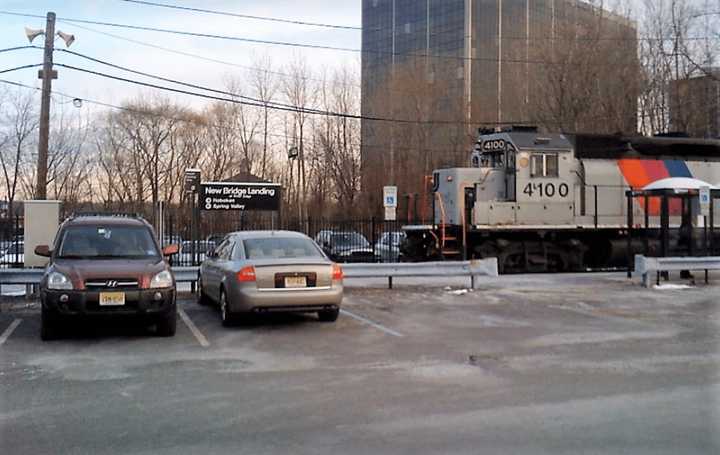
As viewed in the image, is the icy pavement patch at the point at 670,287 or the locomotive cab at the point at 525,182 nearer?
the icy pavement patch at the point at 670,287

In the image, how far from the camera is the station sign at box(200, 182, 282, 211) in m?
20.1

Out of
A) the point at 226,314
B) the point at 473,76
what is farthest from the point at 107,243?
the point at 473,76

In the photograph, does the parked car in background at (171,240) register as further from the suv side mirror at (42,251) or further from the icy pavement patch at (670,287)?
the icy pavement patch at (670,287)

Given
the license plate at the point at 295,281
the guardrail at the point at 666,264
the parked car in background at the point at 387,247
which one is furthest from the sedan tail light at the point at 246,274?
the parked car in background at the point at 387,247

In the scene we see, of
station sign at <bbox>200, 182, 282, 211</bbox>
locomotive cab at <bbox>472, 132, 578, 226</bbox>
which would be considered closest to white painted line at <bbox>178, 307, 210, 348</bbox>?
station sign at <bbox>200, 182, 282, 211</bbox>

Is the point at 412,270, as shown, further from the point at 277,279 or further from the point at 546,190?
the point at 546,190

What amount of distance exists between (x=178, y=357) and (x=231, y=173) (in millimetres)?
36826

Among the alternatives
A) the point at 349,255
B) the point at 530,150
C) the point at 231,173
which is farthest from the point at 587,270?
the point at 231,173

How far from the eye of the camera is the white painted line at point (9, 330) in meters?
10.5

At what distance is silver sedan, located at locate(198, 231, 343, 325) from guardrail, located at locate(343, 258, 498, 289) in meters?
3.95

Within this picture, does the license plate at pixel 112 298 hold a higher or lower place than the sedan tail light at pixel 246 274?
lower

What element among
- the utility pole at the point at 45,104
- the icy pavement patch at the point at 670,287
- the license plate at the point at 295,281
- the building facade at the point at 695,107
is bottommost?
the icy pavement patch at the point at 670,287

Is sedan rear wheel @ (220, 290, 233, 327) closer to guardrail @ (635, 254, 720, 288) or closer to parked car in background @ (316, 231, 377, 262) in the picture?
guardrail @ (635, 254, 720, 288)

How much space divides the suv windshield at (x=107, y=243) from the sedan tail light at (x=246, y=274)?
4.71 feet
